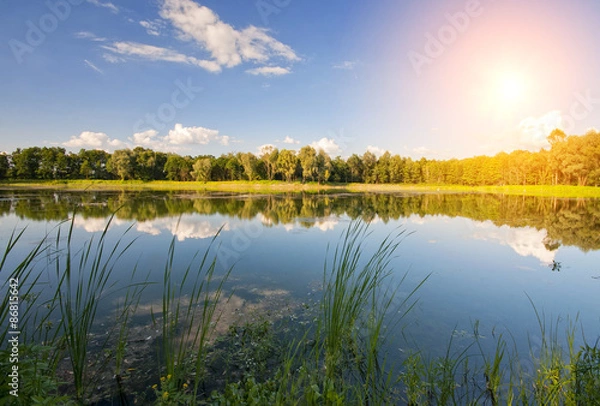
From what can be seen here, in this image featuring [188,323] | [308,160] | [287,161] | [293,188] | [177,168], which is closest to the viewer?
[188,323]

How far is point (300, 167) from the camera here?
80.2 metres

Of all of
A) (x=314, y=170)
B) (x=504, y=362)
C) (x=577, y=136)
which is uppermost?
(x=577, y=136)

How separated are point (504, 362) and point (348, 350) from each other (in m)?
2.58

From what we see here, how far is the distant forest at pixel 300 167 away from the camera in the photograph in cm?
7019

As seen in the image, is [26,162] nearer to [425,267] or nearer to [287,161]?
[287,161]

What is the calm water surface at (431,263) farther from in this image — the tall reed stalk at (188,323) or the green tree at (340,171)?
the green tree at (340,171)

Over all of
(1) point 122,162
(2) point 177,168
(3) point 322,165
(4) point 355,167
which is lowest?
(2) point 177,168

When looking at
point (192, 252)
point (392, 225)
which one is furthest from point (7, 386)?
point (392, 225)

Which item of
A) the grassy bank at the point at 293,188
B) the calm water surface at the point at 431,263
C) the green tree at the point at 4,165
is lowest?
the calm water surface at the point at 431,263

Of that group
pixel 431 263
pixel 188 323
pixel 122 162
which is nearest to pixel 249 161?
pixel 122 162

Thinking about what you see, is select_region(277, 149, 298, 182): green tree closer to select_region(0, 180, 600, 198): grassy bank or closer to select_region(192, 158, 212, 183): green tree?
select_region(0, 180, 600, 198): grassy bank

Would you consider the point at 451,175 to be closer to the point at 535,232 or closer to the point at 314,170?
the point at 314,170

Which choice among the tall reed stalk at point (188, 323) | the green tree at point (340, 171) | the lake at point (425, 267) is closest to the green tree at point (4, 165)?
the lake at point (425, 267)

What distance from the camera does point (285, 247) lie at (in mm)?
12445
